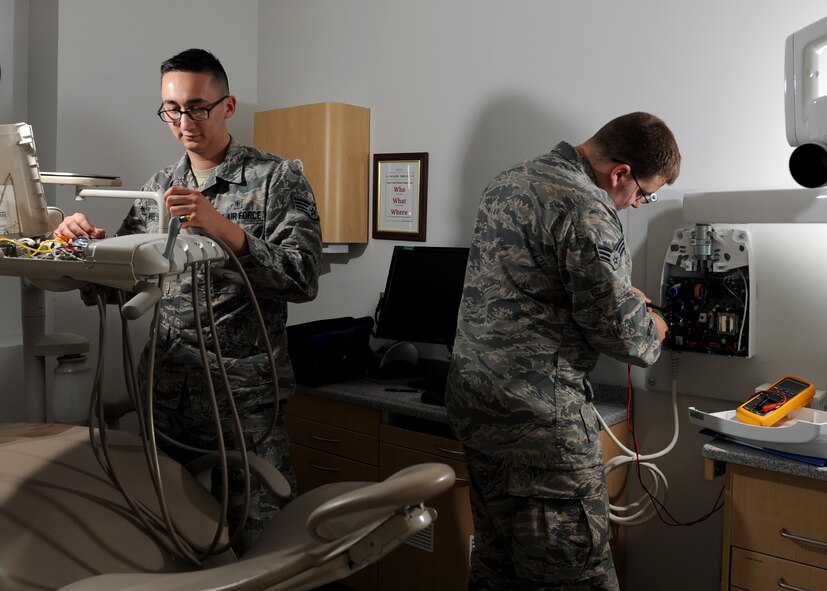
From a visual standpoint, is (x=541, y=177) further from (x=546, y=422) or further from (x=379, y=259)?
(x=379, y=259)

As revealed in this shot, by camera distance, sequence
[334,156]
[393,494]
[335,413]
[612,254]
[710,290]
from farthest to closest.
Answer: [334,156] → [335,413] → [710,290] → [612,254] → [393,494]

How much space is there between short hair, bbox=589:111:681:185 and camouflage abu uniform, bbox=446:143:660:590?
4.5 inches

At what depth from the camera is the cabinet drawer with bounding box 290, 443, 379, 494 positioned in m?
2.67

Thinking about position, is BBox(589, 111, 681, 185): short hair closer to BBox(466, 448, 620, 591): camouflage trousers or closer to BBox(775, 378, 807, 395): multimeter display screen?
BBox(775, 378, 807, 395): multimeter display screen

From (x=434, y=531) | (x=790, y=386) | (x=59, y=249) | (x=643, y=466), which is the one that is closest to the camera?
(x=59, y=249)

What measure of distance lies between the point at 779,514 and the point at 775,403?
10.6 inches

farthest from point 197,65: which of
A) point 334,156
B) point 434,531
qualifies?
point 434,531

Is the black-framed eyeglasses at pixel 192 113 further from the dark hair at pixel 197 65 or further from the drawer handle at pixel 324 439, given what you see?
the drawer handle at pixel 324 439

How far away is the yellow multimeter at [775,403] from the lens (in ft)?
6.28

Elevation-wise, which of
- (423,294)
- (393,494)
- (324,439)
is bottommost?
(324,439)

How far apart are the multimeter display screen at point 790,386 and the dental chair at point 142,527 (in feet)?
4.11

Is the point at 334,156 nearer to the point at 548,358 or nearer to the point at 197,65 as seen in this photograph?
the point at 197,65

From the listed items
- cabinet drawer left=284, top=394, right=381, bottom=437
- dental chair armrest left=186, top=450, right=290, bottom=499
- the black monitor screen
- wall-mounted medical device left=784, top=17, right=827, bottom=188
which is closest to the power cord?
the black monitor screen

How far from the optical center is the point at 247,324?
2100 mm
